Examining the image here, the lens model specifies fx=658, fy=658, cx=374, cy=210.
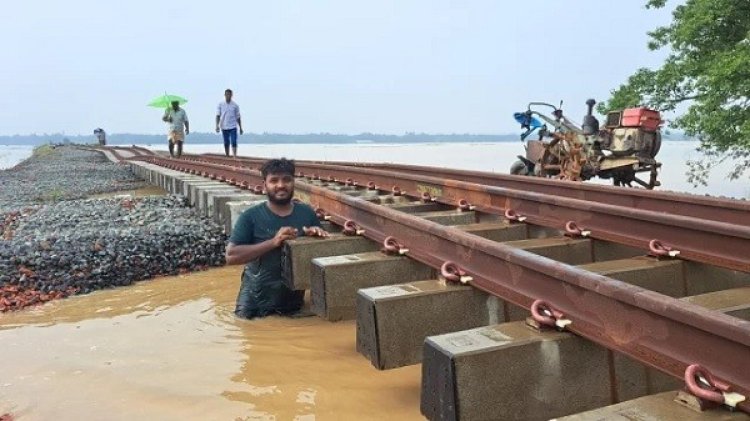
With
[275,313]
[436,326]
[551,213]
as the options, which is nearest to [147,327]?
[275,313]

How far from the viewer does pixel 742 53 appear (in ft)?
35.7

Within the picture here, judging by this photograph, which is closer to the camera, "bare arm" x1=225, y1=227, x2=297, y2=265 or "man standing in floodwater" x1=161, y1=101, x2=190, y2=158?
"bare arm" x1=225, y1=227, x2=297, y2=265

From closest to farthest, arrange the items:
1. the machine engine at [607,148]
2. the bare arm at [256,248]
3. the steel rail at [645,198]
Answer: the bare arm at [256,248] → the steel rail at [645,198] → the machine engine at [607,148]

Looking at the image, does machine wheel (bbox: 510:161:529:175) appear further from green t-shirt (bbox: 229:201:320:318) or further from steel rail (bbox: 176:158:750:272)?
green t-shirt (bbox: 229:201:320:318)

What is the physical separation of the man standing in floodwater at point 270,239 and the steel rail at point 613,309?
1247mm

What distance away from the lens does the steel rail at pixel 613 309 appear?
1943 millimetres

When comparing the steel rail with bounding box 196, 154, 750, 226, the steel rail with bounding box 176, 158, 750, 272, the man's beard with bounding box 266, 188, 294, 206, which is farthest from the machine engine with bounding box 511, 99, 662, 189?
the man's beard with bounding box 266, 188, 294, 206

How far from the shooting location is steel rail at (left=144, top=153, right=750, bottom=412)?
194cm

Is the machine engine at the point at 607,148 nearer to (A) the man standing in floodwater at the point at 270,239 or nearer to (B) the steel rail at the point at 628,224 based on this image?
(B) the steel rail at the point at 628,224

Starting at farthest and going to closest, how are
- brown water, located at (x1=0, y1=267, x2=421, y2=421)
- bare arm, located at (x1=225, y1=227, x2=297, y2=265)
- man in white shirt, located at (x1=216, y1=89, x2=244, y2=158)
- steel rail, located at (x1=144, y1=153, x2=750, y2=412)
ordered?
man in white shirt, located at (x1=216, y1=89, x2=244, y2=158) < bare arm, located at (x1=225, y1=227, x2=297, y2=265) < brown water, located at (x1=0, y1=267, x2=421, y2=421) < steel rail, located at (x1=144, y1=153, x2=750, y2=412)

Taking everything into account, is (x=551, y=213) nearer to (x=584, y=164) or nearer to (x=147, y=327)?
(x=147, y=327)

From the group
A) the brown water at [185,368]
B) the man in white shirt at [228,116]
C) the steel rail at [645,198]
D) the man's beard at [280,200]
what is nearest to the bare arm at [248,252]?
the man's beard at [280,200]

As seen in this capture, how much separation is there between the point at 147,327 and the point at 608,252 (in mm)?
3101

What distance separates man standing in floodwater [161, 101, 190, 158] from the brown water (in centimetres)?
1440
